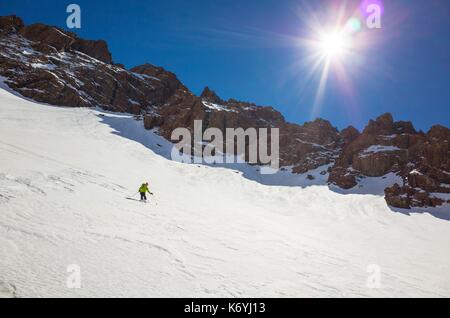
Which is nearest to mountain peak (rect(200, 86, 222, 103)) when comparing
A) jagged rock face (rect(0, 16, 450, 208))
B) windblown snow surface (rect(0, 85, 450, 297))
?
jagged rock face (rect(0, 16, 450, 208))

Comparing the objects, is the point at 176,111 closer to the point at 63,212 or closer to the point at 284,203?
the point at 284,203

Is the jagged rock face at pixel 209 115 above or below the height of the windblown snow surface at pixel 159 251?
above

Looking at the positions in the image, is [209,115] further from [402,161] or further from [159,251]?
[159,251]

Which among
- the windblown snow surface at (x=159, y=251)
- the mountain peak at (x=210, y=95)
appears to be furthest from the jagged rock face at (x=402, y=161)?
the mountain peak at (x=210, y=95)

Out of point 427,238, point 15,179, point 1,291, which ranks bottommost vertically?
point 427,238

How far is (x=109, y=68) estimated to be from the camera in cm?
10000

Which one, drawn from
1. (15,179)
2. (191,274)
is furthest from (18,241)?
(15,179)

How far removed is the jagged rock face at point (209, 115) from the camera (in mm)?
49375

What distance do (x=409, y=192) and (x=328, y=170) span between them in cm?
1973

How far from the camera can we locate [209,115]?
8031cm

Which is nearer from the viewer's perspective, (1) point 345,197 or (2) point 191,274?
(2) point 191,274

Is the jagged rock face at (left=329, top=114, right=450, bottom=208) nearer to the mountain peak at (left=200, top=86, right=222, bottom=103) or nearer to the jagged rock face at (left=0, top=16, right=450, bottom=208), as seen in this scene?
the jagged rock face at (left=0, top=16, right=450, bottom=208)

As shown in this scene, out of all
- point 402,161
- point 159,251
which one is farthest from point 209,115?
point 159,251

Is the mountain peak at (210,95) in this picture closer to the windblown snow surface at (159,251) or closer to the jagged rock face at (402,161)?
the jagged rock face at (402,161)
